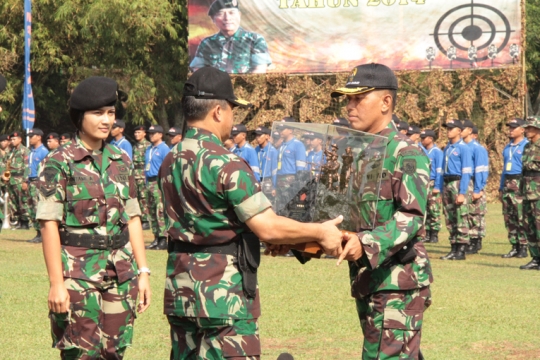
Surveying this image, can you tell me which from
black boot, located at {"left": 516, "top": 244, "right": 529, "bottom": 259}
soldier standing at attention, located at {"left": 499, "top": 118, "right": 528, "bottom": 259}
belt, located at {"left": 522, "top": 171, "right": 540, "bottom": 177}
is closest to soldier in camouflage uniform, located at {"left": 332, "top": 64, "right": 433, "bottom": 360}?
belt, located at {"left": 522, "top": 171, "right": 540, "bottom": 177}

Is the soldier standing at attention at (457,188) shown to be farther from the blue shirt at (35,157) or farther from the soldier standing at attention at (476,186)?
the blue shirt at (35,157)

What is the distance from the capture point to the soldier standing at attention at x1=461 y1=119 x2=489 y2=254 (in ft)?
53.8

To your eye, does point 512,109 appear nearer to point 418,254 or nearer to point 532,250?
point 532,250

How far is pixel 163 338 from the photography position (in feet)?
29.8

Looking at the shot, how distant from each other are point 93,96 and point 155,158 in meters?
12.3

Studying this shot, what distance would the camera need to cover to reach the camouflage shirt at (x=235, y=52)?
27719mm

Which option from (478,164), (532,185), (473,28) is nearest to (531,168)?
(532,185)

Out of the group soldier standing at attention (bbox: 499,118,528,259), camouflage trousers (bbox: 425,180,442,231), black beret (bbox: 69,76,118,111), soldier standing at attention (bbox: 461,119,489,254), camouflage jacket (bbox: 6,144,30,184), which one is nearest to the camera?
black beret (bbox: 69,76,118,111)

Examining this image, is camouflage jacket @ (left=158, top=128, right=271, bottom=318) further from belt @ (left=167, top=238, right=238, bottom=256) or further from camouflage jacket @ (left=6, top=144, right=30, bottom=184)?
camouflage jacket @ (left=6, top=144, right=30, bottom=184)

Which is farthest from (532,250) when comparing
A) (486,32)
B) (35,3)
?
(35,3)

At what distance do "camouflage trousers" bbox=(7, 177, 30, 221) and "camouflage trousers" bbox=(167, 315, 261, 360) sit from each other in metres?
19.0

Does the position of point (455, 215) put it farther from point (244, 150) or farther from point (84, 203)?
point (84, 203)

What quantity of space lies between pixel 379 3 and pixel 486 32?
3125mm

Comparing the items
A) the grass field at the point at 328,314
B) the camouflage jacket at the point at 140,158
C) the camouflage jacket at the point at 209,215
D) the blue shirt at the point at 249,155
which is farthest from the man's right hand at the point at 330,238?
the camouflage jacket at the point at 140,158
